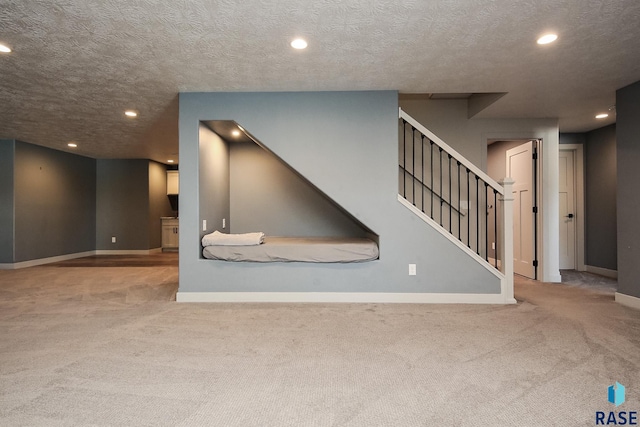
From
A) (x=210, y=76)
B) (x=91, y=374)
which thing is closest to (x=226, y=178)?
(x=210, y=76)

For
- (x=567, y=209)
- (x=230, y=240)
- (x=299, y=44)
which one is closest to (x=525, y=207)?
(x=567, y=209)

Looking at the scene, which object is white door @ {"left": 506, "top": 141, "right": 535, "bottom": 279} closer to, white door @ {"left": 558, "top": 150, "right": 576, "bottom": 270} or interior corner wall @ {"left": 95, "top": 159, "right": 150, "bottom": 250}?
white door @ {"left": 558, "top": 150, "right": 576, "bottom": 270}

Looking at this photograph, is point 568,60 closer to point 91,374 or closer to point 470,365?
point 470,365

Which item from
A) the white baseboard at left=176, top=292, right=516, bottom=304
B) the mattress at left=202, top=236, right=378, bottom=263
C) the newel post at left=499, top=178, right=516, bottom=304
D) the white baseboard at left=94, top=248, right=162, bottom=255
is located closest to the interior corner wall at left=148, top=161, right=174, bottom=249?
the white baseboard at left=94, top=248, right=162, bottom=255

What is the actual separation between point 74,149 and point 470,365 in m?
7.94

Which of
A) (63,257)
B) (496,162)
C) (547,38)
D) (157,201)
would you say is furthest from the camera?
(157,201)

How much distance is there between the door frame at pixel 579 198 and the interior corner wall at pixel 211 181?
5.57m

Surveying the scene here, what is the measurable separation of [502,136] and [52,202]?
8.33m

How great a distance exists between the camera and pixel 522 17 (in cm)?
224

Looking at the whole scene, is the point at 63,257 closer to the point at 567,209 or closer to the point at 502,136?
the point at 502,136

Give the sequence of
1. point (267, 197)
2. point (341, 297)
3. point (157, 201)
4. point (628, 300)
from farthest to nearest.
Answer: point (157, 201) < point (267, 197) < point (341, 297) < point (628, 300)

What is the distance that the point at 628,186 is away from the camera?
3.50 meters

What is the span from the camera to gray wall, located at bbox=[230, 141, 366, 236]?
4773 millimetres

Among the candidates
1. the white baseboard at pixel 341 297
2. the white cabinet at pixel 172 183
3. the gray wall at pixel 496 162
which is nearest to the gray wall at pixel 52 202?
the white cabinet at pixel 172 183
